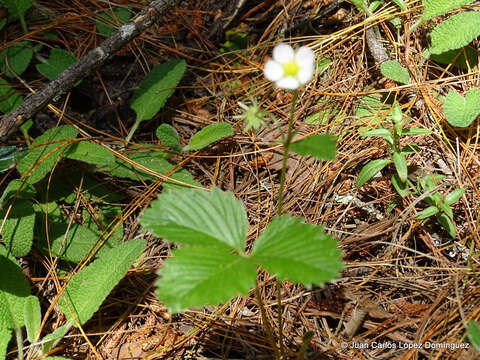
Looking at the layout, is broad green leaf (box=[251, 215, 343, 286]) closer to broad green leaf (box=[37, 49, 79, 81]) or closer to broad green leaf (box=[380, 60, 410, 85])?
broad green leaf (box=[380, 60, 410, 85])

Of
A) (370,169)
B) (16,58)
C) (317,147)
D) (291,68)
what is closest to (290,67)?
(291,68)

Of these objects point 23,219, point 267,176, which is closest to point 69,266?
point 23,219

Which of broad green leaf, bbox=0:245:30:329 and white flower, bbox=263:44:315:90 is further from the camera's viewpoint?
broad green leaf, bbox=0:245:30:329

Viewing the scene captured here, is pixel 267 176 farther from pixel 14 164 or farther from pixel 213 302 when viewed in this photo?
pixel 14 164

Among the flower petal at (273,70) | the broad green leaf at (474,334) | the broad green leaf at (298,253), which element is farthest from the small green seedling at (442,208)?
the flower petal at (273,70)

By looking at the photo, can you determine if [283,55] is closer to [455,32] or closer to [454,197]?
[454,197]

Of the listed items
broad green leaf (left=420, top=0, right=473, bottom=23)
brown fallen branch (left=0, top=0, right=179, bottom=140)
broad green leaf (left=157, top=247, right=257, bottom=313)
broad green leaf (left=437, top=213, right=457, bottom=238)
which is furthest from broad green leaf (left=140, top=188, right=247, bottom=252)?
broad green leaf (left=420, top=0, right=473, bottom=23)

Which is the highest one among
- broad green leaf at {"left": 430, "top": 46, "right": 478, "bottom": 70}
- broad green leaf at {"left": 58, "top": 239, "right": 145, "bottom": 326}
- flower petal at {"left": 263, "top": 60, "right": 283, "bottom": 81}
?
broad green leaf at {"left": 430, "top": 46, "right": 478, "bottom": 70}
